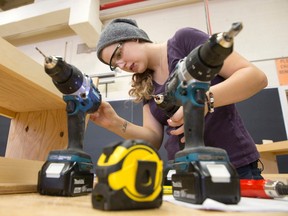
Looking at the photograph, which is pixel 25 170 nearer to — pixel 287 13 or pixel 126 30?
pixel 126 30

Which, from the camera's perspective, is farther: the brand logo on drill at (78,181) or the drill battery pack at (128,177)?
the brand logo on drill at (78,181)

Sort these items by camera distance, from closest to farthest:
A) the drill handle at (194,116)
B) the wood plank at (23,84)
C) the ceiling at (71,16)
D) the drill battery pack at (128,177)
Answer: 1. the drill battery pack at (128,177)
2. the drill handle at (194,116)
3. the wood plank at (23,84)
4. the ceiling at (71,16)

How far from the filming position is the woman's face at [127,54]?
90 centimetres

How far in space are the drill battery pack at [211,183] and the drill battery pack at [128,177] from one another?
0.07m

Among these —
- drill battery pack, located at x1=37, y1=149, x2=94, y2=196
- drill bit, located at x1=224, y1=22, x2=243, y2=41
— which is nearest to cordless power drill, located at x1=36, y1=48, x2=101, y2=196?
drill battery pack, located at x1=37, y1=149, x2=94, y2=196

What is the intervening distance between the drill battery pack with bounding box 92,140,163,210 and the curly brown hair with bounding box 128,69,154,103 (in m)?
0.65

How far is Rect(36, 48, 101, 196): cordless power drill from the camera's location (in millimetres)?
488

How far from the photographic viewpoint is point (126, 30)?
0.90 m

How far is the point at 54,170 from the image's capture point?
19.5 inches

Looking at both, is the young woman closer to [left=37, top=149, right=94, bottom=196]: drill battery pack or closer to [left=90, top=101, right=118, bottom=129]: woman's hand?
[left=90, top=101, right=118, bottom=129]: woman's hand

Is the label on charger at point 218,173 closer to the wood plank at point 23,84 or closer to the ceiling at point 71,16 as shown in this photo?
the wood plank at point 23,84

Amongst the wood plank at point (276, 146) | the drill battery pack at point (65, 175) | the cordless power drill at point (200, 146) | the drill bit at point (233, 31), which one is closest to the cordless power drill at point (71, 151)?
the drill battery pack at point (65, 175)

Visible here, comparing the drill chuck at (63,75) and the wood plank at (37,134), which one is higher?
the drill chuck at (63,75)

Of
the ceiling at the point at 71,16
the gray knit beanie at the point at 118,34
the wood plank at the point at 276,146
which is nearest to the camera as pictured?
the gray knit beanie at the point at 118,34
